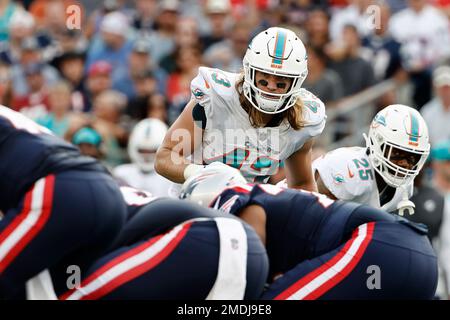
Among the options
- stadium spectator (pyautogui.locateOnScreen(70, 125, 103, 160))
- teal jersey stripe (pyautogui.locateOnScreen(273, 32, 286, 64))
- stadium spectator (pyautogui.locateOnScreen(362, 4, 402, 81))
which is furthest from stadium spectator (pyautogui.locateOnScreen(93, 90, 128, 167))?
teal jersey stripe (pyautogui.locateOnScreen(273, 32, 286, 64))

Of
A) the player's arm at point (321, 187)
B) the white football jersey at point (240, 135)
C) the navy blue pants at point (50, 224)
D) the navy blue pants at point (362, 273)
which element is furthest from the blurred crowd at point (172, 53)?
the navy blue pants at point (50, 224)

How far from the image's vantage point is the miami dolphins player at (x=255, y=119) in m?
5.63

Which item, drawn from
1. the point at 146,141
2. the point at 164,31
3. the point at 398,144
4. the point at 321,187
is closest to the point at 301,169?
the point at 321,187

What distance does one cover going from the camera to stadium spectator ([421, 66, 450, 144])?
9.95m

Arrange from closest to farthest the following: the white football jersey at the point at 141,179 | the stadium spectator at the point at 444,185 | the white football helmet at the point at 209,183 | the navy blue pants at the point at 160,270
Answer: the navy blue pants at the point at 160,270
the white football helmet at the point at 209,183
the stadium spectator at the point at 444,185
the white football jersey at the point at 141,179

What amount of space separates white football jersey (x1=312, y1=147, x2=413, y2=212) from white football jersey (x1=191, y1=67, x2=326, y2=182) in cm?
20

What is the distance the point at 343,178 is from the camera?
5613mm

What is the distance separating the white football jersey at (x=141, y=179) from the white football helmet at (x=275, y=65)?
11.2ft

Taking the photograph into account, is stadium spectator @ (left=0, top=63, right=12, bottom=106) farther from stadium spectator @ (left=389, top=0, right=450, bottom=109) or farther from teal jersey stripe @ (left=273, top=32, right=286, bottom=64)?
teal jersey stripe @ (left=273, top=32, right=286, bottom=64)

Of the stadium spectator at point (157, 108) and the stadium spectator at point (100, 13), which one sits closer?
the stadium spectator at point (157, 108)

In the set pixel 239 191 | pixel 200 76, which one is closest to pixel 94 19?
pixel 200 76

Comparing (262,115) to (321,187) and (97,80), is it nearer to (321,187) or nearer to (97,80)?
(321,187)

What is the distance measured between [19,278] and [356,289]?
135 centimetres

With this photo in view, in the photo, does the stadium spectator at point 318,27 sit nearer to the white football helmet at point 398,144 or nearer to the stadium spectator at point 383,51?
the stadium spectator at point 383,51
